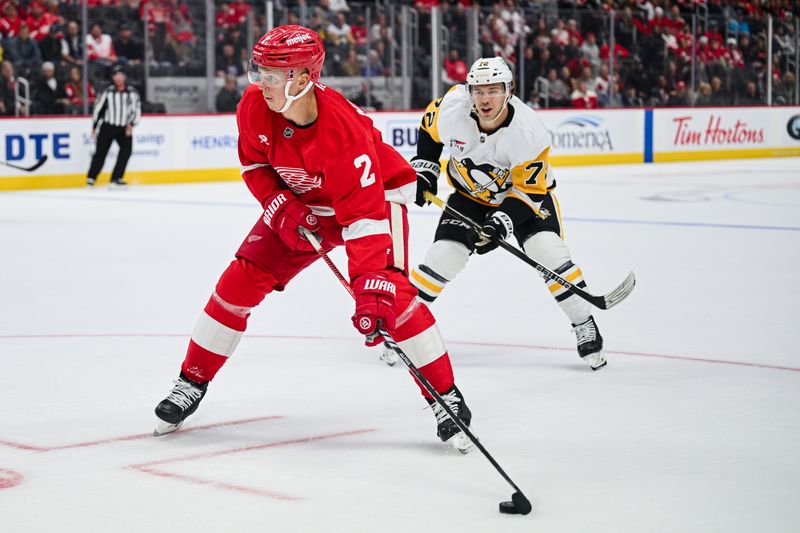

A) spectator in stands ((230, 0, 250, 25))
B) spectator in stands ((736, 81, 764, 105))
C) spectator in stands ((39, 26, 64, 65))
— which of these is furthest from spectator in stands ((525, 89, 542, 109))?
spectator in stands ((39, 26, 64, 65))

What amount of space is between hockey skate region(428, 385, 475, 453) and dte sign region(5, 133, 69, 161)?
9525mm

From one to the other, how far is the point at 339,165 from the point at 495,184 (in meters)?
1.55

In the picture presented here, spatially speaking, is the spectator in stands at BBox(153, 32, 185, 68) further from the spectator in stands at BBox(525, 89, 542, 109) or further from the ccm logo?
the ccm logo

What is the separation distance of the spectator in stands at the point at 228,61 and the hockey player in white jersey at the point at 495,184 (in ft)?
30.3

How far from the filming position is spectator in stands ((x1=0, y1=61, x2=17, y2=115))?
12.1 metres

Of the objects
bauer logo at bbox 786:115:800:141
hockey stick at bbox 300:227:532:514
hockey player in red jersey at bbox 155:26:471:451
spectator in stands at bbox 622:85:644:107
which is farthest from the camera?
bauer logo at bbox 786:115:800:141

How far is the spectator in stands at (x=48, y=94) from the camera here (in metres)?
12.3

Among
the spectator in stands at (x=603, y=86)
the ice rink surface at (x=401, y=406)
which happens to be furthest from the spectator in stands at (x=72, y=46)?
the spectator in stands at (x=603, y=86)

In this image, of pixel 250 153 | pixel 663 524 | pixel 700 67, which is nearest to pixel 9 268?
pixel 250 153

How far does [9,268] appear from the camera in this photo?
6.90 metres

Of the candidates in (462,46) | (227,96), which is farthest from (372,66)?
(227,96)

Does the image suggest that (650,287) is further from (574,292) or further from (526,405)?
(526,405)

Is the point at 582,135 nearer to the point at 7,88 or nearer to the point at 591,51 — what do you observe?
the point at 591,51

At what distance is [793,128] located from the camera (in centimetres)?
1752
